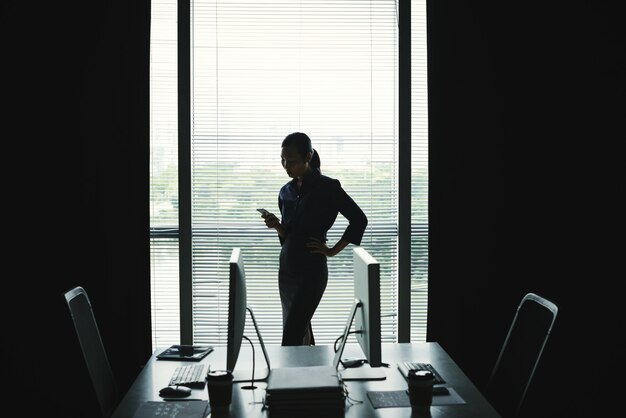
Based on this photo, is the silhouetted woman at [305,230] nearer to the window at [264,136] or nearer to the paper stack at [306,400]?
the window at [264,136]

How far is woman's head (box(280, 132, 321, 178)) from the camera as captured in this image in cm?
336

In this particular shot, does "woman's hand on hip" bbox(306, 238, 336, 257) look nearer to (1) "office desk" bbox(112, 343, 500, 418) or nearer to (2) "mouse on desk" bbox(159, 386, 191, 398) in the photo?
(1) "office desk" bbox(112, 343, 500, 418)

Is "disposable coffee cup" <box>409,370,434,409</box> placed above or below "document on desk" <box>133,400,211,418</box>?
above

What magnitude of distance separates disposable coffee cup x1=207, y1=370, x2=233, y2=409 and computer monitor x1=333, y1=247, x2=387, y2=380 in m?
0.43
